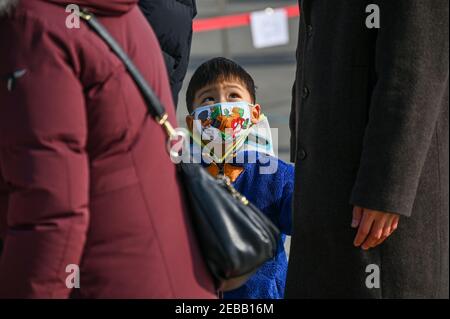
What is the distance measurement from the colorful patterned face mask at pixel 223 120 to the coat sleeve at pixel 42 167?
1.30 meters

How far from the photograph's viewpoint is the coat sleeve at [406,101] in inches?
69.9

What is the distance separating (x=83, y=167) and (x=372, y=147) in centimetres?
67

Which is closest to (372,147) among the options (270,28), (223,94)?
(223,94)

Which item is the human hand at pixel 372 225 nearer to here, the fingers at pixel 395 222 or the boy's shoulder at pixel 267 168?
the fingers at pixel 395 222

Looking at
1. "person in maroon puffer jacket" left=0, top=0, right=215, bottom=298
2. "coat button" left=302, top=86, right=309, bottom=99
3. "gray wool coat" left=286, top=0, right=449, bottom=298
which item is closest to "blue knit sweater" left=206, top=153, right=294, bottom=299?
"gray wool coat" left=286, top=0, right=449, bottom=298

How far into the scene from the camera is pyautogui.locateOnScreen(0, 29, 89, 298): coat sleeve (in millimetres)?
1471

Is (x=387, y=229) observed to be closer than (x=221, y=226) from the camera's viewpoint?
No

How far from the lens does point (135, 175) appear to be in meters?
1.58

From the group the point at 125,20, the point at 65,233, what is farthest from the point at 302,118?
the point at 65,233

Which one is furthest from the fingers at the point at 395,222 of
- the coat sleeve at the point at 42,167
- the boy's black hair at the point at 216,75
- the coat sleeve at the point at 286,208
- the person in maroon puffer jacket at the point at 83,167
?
the boy's black hair at the point at 216,75

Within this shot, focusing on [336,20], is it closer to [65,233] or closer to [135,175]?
[135,175]

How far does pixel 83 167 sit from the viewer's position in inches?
59.6

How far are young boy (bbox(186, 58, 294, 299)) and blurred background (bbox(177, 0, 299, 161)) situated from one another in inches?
190

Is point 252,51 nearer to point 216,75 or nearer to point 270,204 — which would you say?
point 216,75
